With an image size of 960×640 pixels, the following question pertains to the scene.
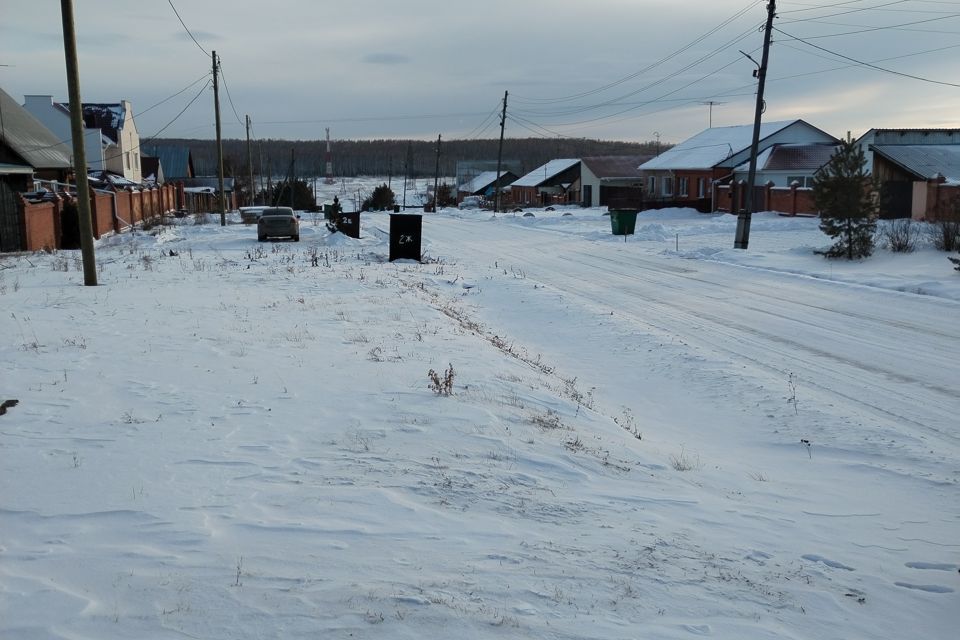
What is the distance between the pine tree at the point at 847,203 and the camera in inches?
888

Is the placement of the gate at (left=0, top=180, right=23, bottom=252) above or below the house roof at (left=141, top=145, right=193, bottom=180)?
below

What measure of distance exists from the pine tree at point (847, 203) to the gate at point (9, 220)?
76.3 ft

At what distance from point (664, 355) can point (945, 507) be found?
561 centimetres

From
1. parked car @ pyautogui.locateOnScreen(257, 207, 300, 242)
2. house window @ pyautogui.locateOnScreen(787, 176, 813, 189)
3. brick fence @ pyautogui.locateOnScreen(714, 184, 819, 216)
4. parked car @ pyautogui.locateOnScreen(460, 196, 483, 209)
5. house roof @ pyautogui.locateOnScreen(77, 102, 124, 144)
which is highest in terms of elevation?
house roof @ pyautogui.locateOnScreen(77, 102, 124, 144)

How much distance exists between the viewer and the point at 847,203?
22703 mm

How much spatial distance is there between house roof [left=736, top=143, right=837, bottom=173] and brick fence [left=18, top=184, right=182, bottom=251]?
110ft

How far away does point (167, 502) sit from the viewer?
5367 mm

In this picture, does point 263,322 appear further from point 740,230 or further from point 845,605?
point 740,230

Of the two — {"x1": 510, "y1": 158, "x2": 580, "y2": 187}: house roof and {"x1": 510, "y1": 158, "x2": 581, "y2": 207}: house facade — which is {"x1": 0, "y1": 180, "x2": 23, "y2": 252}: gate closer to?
{"x1": 510, "y1": 158, "x2": 581, "y2": 207}: house facade

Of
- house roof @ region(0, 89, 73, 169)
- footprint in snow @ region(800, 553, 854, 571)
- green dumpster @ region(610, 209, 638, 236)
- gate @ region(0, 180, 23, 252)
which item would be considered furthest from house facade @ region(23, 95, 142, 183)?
footprint in snow @ region(800, 553, 854, 571)

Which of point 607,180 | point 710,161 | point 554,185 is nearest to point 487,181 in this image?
point 554,185

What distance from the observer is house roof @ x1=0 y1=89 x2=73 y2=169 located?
33.3 m

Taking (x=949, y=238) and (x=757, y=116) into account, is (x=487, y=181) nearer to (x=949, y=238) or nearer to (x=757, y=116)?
(x=757, y=116)

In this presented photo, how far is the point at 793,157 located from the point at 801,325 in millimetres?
39606
